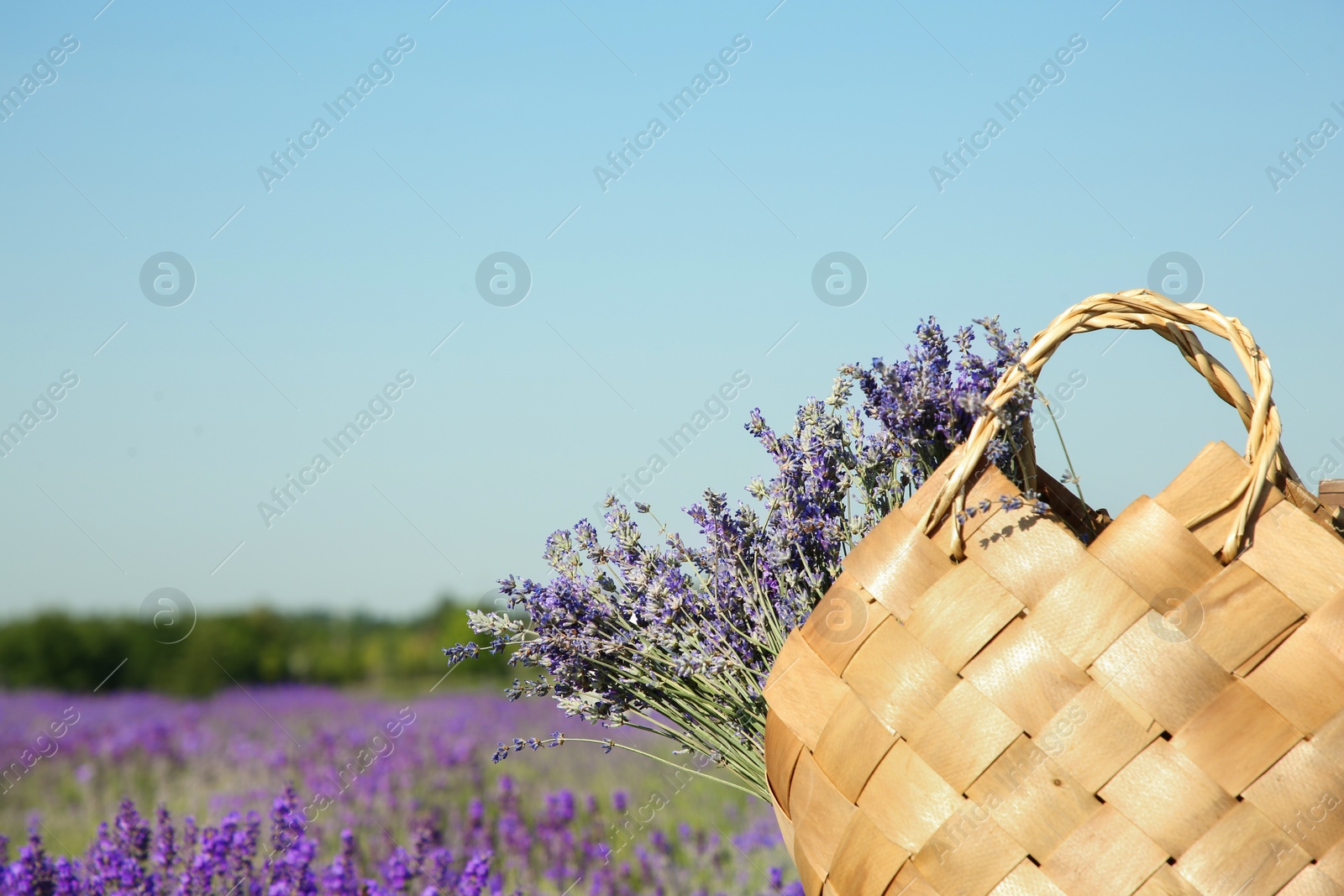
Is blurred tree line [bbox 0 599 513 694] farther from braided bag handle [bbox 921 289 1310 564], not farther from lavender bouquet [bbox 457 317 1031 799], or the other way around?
braided bag handle [bbox 921 289 1310 564]

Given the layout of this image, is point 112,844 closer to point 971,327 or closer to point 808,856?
point 808,856

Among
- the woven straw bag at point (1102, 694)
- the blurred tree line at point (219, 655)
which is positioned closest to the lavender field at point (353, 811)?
the woven straw bag at point (1102, 694)

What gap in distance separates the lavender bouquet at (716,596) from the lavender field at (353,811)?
123 mm

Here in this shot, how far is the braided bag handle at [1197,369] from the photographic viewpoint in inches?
39.9

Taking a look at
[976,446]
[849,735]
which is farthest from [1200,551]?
[849,735]

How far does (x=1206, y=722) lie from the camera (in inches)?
37.9

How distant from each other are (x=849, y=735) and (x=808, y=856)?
18cm

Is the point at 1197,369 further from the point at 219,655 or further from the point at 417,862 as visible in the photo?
the point at 219,655

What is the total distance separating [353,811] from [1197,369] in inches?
131

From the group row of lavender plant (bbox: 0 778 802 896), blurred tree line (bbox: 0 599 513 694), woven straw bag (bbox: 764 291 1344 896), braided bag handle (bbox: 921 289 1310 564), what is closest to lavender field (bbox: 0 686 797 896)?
row of lavender plant (bbox: 0 778 802 896)

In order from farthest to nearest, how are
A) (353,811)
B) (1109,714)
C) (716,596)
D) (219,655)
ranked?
(219,655) < (353,811) < (716,596) < (1109,714)

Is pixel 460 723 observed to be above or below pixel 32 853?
below

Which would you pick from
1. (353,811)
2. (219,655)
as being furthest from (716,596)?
(219,655)

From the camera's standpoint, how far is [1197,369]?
3.90ft
